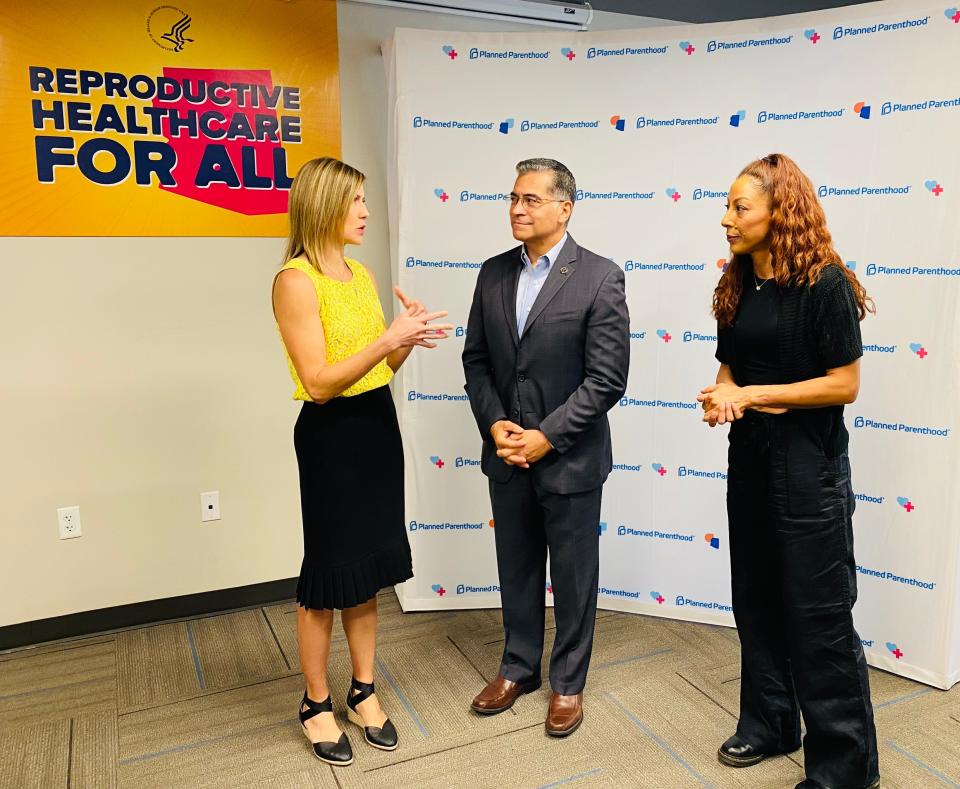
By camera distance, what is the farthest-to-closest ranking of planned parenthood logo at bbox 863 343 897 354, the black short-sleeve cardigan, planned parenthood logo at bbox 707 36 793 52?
planned parenthood logo at bbox 707 36 793 52
planned parenthood logo at bbox 863 343 897 354
the black short-sleeve cardigan

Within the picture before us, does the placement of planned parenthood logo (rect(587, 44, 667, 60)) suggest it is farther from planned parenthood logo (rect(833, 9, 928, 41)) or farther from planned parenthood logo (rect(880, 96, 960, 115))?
planned parenthood logo (rect(880, 96, 960, 115))

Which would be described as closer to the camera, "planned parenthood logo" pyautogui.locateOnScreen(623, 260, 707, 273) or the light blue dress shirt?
the light blue dress shirt

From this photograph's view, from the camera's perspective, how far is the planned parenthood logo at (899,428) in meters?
2.58

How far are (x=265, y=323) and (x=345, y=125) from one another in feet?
2.83

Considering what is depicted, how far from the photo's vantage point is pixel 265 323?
10.7ft

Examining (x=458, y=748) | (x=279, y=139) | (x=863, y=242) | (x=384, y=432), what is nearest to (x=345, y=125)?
(x=279, y=139)

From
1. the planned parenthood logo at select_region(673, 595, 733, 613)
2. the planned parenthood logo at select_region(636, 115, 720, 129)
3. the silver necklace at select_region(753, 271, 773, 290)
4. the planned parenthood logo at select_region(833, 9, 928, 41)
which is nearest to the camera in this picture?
the silver necklace at select_region(753, 271, 773, 290)

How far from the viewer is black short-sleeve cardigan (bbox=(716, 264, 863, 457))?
6.20ft

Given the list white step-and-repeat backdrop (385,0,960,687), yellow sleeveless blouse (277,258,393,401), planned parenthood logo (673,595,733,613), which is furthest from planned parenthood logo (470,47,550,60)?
planned parenthood logo (673,595,733,613)

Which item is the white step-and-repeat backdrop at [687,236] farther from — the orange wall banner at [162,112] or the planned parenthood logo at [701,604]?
the orange wall banner at [162,112]

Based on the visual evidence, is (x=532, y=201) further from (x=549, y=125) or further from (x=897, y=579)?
(x=897, y=579)

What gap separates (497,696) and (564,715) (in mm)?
232

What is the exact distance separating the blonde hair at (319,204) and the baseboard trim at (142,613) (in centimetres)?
175

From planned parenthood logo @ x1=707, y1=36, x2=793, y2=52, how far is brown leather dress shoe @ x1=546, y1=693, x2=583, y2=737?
226 centimetres
